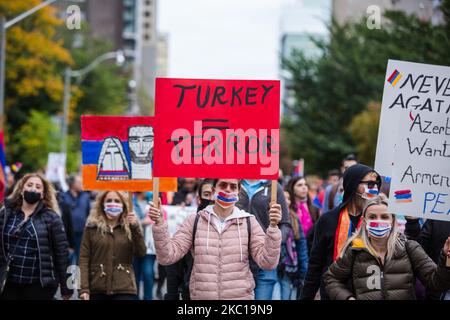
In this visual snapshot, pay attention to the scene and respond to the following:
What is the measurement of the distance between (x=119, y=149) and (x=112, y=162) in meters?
0.15

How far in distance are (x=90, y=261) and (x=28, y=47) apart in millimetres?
35004

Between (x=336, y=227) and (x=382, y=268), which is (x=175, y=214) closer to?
(x=336, y=227)

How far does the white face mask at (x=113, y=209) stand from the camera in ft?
28.4

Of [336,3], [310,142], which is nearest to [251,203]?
[310,142]

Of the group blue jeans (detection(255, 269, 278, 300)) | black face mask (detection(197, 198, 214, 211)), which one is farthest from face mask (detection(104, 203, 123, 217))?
blue jeans (detection(255, 269, 278, 300))

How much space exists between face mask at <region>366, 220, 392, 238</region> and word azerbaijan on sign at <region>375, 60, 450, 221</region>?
0.26 m

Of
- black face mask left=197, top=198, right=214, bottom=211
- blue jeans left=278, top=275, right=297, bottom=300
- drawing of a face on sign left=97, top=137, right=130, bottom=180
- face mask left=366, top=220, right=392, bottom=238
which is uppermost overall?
drawing of a face on sign left=97, top=137, right=130, bottom=180

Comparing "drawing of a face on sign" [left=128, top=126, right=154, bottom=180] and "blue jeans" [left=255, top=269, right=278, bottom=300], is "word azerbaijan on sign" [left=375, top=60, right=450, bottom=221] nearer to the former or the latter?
"blue jeans" [left=255, top=269, right=278, bottom=300]

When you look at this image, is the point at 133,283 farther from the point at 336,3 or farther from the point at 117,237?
the point at 336,3

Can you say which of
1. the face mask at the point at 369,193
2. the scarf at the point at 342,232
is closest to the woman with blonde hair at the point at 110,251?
the scarf at the point at 342,232

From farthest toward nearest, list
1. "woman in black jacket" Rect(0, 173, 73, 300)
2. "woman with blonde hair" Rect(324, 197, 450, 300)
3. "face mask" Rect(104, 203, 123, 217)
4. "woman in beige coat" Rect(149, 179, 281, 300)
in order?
"face mask" Rect(104, 203, 123, 217)
"woman in black jacket" Rect(0, 173, 73, 300)
"woman in beige coat" Rect(149, 179, 281, 300)
"woman with blonde hair" Rect(324, 197, 450, 300)

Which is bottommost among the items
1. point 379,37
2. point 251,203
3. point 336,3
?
point 251,203

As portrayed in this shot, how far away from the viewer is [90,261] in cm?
842

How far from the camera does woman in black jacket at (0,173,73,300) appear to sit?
27.1 feet
